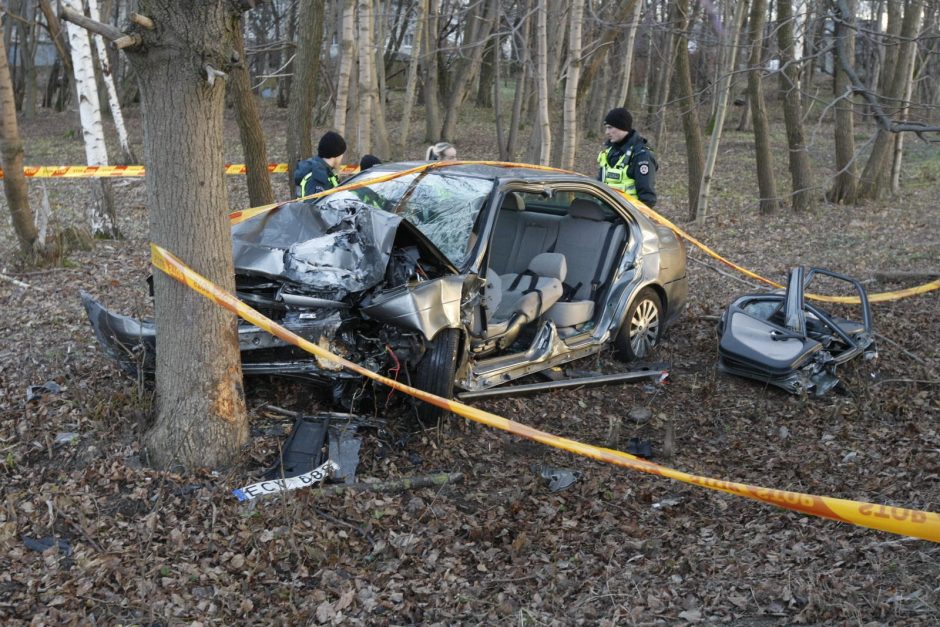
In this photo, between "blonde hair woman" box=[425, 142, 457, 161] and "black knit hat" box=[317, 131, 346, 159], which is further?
"blonde hair woman" box=[425, 142, 457, 161]

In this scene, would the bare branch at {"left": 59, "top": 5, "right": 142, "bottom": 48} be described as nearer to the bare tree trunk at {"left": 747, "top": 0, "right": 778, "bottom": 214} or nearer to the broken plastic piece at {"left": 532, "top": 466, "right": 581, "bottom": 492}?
the broken plastic piece at {"left": 532, "top": 466, "right": 581, "bottom": 492}

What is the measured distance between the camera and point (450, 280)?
5102mm

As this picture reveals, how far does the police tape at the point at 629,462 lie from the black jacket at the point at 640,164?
4.46 meters

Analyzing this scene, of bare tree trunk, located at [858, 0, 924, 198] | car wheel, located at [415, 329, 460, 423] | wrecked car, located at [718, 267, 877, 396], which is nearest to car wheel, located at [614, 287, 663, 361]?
wrecked car, located at [718, 267, 877, 396]

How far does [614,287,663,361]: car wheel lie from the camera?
6.80m

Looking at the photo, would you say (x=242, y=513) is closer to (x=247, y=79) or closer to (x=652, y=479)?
(x=652, y=479)

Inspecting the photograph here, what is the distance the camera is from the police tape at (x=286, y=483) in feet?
14.2

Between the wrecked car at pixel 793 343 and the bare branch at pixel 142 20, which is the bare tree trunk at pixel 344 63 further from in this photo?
the bare branch at pixel 142 20

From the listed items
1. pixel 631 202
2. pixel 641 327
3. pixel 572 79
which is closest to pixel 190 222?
pixel 641 327

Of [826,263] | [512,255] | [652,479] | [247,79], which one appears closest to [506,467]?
[652,479]

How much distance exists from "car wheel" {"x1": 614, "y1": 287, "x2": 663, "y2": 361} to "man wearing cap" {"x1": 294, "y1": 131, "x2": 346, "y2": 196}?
305 centimetres

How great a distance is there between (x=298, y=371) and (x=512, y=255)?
269cm

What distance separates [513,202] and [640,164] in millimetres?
2042

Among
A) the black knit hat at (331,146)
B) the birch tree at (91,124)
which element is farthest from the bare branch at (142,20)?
the birch tree at (91,124)
